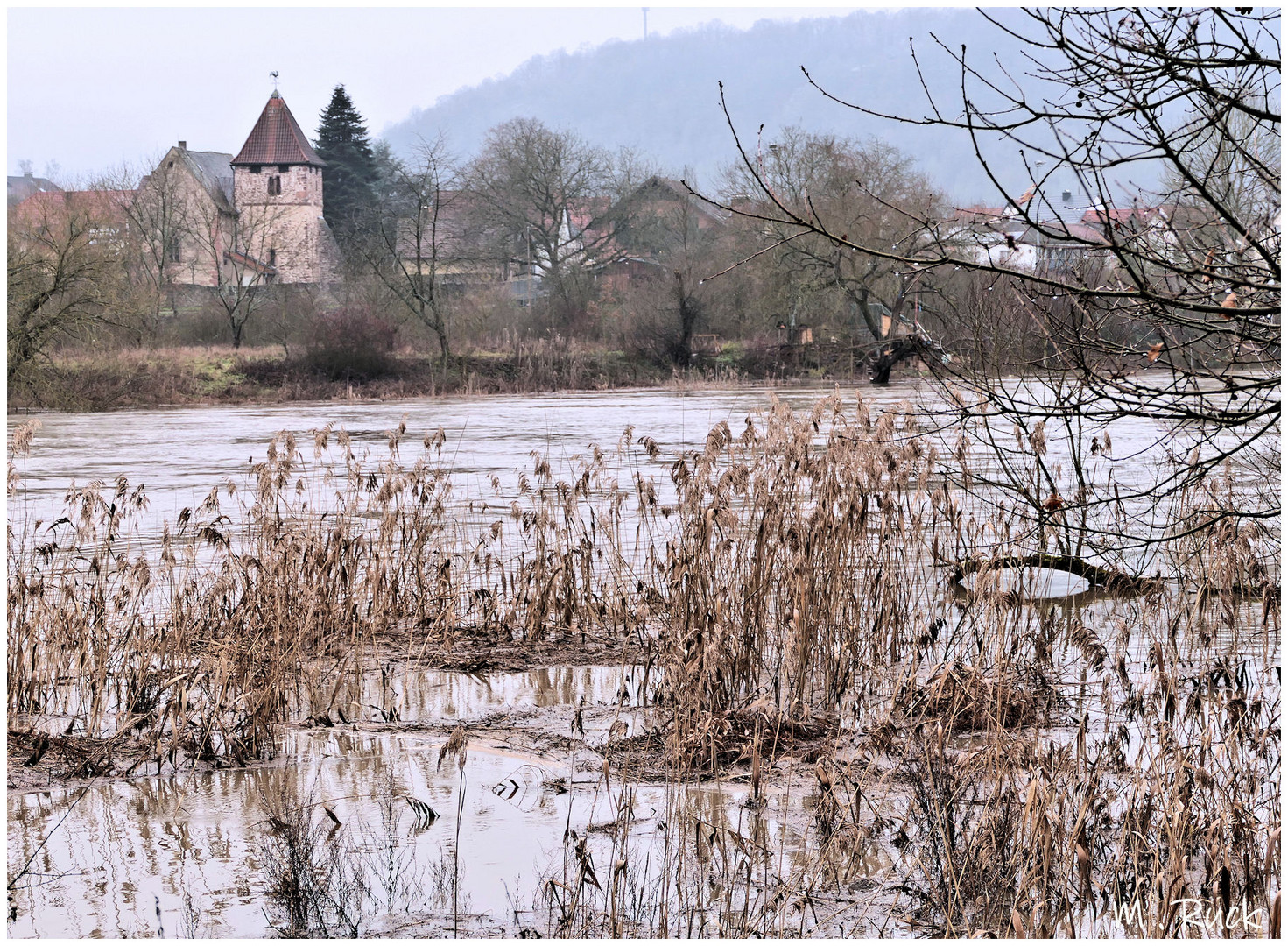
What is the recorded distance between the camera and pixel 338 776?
5465 millimetres

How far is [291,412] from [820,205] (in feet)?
62.5

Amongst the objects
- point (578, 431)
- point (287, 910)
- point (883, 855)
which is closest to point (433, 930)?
point (287, 910)

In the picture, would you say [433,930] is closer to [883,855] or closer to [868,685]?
[883,855]

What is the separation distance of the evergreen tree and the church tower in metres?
1.31

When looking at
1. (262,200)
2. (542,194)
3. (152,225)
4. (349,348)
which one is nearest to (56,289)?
(349,348)

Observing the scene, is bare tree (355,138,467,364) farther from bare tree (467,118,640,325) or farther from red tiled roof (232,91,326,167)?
red tiled roof (232,91,326,167)

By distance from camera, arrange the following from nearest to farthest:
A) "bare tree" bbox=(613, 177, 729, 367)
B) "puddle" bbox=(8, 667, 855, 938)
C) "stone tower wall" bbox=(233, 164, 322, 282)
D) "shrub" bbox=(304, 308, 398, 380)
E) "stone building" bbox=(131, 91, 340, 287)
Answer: "puddle" bbox=(8, 667, 855, 938)
"shrub" bbox=(304, 308, 398, 380)
"bare tree" bbox=(613, 177, 729, 367)
"stone building" bbox=(131, 91, 340, 287)
"stone tower wall" bbox=(233, 164, 322, 282)

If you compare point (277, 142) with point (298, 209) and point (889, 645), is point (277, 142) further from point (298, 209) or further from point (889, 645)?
point (889, 645)

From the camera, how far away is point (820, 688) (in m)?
6.68

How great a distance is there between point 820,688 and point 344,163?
7954cm

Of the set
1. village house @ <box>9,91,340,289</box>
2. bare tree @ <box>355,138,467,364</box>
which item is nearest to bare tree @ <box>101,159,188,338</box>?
village house @ <box>9,91,340,289</box>

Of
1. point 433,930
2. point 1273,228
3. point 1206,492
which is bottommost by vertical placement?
point 433,930

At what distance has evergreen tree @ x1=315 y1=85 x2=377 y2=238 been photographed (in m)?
81.1

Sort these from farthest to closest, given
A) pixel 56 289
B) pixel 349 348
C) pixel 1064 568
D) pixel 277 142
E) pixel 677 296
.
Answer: pixel 277 142
pixel 677 296
pixel 349 348
pixel 56 289
pixel 1064 568
